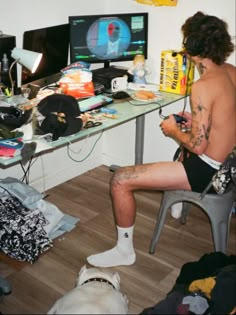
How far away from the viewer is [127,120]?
2.52 m

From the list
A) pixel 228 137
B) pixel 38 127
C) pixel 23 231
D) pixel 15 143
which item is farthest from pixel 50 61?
pixel 228 137

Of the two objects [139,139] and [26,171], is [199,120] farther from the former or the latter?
[26,171]

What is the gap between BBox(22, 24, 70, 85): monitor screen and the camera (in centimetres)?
254

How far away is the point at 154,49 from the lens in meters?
3.14

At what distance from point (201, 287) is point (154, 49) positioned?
5.79 ft

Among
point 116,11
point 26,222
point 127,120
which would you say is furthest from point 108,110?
point 116,11

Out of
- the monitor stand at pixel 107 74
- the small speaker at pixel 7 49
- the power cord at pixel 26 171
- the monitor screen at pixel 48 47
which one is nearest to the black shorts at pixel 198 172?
the monitor stand at pixel 107 74

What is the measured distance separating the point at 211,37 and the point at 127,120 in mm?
639

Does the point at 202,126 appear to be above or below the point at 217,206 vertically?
above

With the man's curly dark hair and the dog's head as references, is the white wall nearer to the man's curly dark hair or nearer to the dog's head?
the man's curly dark hair

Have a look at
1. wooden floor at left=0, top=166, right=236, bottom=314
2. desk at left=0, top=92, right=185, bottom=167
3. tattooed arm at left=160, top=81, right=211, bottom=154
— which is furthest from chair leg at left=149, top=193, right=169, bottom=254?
desk at left=0, top=92, right=185, bottom=167

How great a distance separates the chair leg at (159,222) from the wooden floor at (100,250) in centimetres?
5

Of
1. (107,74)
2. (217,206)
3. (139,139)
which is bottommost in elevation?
(217,206)

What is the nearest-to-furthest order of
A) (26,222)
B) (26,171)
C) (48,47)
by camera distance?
(26,222)
(48,47)
(26,171)
